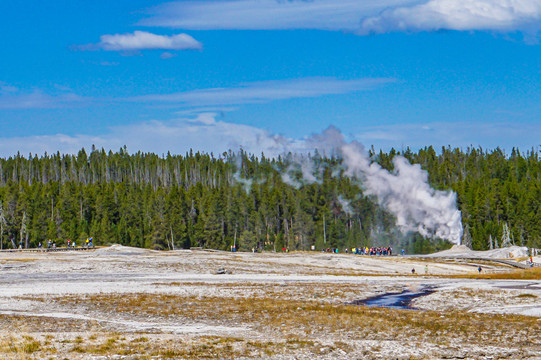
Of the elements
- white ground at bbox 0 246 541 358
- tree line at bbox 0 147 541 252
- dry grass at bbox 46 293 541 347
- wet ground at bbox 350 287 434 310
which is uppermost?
tree line at bbox 0 147 541 252

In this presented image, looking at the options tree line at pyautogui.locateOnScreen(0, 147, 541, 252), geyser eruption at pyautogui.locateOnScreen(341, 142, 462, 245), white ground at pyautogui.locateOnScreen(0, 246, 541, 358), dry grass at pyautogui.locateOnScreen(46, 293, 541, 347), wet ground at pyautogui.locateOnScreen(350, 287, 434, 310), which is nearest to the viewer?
dry grass at pyautogui.locateOnScreen(46, 293, 541, 347)

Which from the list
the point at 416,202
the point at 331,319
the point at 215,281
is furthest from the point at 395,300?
the point at 416,202

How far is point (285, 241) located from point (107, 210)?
44.6 meters

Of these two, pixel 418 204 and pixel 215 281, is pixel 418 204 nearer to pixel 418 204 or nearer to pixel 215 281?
pixel 418 204

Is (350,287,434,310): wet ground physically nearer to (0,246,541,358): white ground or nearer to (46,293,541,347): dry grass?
(0,246,541,358): white ground

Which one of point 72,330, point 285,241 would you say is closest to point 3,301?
point 72,330

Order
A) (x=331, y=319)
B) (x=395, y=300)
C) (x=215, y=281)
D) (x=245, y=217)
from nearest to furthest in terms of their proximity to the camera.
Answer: (x=331, y=319)
(x=395, y=300)
(x=215, y=281)
(x=245, y=217)

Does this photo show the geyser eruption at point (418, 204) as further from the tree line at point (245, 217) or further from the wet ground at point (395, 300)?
the wet ground at point (395, 300)

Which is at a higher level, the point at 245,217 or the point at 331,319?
the point at 245,217

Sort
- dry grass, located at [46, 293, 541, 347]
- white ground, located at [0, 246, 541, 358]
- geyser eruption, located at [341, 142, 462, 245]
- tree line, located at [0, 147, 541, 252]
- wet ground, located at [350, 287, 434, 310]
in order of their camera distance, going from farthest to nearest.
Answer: tree line, located at [0, 147, 541, 252] < geyser eruption, located at [341, 142, 462, 245] < wet ground, located at [350, 287, 434, 310] < white ground, located at [0, 246, 541, 358] < dry grass, located at [46, 293, 541, 347]

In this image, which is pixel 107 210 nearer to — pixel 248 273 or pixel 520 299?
pixel 248 273

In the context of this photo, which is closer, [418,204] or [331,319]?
[331,319]

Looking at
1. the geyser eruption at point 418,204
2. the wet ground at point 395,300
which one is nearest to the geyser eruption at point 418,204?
the geyser eruption at point 418,204

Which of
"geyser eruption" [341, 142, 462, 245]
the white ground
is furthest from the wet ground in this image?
"geyser eruption" [341, 142, 462, 245]
